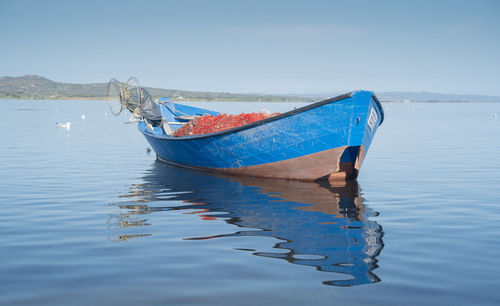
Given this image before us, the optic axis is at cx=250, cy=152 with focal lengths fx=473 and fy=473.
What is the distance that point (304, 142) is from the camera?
1433cm

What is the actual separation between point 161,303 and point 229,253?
2.18m

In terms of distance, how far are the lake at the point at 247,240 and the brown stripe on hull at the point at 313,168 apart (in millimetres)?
324

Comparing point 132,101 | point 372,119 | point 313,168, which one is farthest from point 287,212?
point 132,101

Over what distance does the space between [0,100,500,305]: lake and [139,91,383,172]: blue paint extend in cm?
95

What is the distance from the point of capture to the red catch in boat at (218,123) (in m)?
17.2

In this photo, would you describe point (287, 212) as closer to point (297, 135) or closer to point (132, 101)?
point (297, 135)

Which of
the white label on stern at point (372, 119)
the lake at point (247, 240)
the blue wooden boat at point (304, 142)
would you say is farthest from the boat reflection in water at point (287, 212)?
the white label on stern at point (372, 119)

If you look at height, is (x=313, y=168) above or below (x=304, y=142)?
below

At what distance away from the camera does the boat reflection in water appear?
7.52 m

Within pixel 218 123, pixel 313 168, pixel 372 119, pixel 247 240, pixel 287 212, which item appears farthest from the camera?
pixel 218 123

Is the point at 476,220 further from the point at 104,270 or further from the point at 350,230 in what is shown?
the point at 104,270

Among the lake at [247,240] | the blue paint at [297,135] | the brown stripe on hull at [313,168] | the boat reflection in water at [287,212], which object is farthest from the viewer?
the brown stripe on hull at [313,168]

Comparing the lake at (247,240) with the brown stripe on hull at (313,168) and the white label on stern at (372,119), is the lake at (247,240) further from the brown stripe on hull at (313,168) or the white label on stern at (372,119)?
the white label on stern at (372,119)

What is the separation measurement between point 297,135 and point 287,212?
12.2ft
